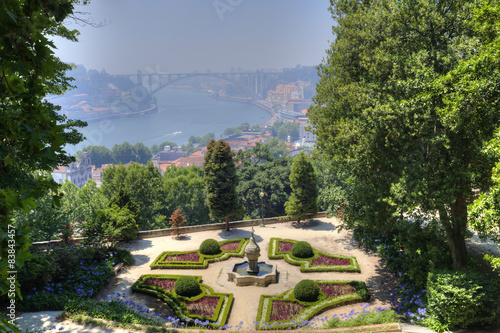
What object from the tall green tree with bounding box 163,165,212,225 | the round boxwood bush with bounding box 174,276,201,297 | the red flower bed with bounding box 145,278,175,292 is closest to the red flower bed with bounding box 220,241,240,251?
the red flower bed with bounding box 145,278,175,292

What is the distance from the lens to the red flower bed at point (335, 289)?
16898 mm

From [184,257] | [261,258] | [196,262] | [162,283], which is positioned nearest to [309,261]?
[261,258]

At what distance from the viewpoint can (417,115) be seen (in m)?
12.4

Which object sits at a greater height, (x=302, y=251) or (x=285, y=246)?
(x=302, y=251)

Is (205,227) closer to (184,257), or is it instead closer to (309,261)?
(184,257)

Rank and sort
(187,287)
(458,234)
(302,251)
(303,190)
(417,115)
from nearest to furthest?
(417,115) → (458,234) → (187,287) → (302,251) → (303,190)

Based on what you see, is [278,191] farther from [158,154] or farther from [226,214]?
[158,154]

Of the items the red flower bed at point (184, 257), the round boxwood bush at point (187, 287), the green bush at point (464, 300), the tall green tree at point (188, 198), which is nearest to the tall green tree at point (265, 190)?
the tall green tree at point (188, 198)

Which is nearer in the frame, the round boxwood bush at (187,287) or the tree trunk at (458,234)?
the tree trunk at (458,234)

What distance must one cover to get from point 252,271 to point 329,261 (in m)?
4.70

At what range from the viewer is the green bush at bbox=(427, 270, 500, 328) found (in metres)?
11.4

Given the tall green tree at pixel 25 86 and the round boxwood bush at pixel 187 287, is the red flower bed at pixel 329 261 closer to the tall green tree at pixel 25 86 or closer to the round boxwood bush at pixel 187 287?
the round boxwood bush at pixel 187 287

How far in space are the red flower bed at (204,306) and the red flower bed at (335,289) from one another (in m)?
5.25

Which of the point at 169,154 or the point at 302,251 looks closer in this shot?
the point at 302,251
